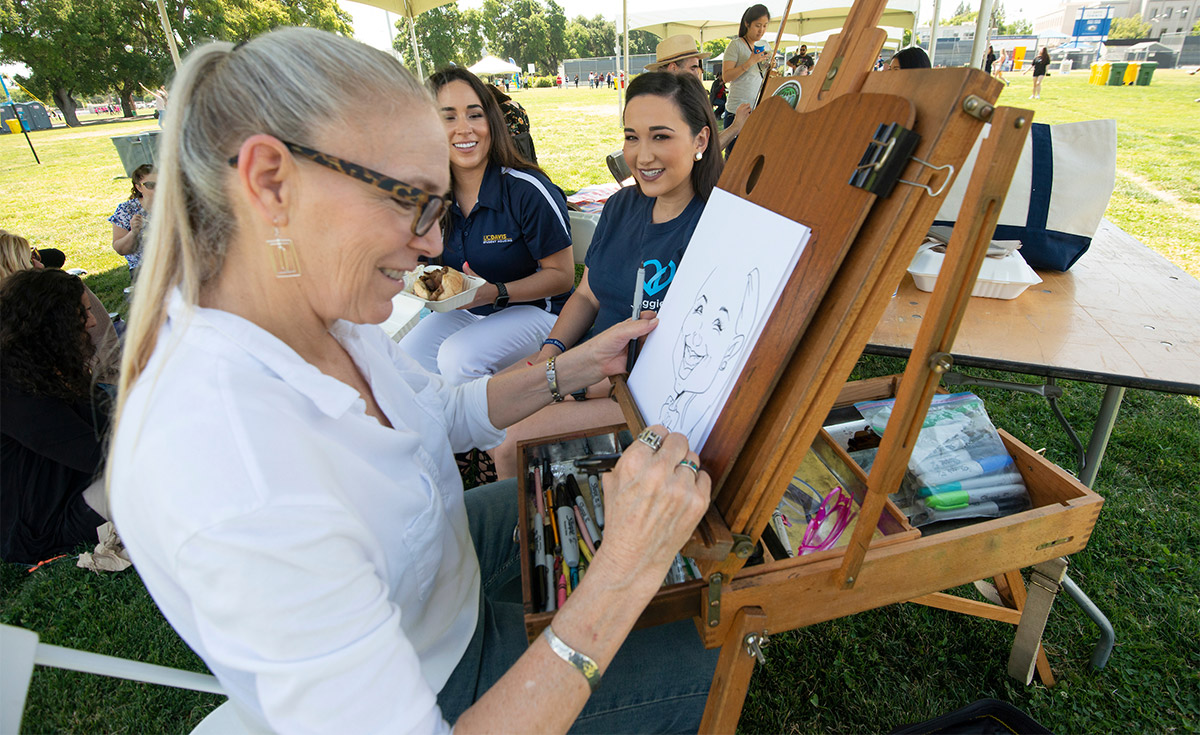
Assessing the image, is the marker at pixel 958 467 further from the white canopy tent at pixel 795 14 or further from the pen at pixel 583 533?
the white canopy tent at pixel 795 14

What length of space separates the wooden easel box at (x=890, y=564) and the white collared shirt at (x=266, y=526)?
263 millimetres

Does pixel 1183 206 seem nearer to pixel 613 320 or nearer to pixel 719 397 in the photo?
pixel 613 320

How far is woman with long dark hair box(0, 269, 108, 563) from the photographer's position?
78.4 inches

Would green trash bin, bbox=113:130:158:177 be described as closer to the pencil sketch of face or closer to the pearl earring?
the pearl earring

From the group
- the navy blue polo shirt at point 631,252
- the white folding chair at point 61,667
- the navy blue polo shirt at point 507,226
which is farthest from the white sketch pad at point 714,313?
the navy blue polo shirt at point 507,226

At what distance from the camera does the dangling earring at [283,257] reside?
2.66ft

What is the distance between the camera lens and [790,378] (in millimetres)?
A: 830

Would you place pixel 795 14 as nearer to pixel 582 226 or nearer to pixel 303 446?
pixel 582 226

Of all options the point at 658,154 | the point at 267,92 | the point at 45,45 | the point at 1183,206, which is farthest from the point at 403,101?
the point at 45,45

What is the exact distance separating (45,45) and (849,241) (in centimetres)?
3714

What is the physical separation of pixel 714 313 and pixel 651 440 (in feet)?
0.91

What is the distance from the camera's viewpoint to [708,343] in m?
1.03

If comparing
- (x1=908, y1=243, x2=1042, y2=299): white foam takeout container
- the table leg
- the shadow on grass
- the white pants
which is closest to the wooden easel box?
the table leg

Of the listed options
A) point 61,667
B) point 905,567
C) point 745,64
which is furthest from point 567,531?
point 745,64
